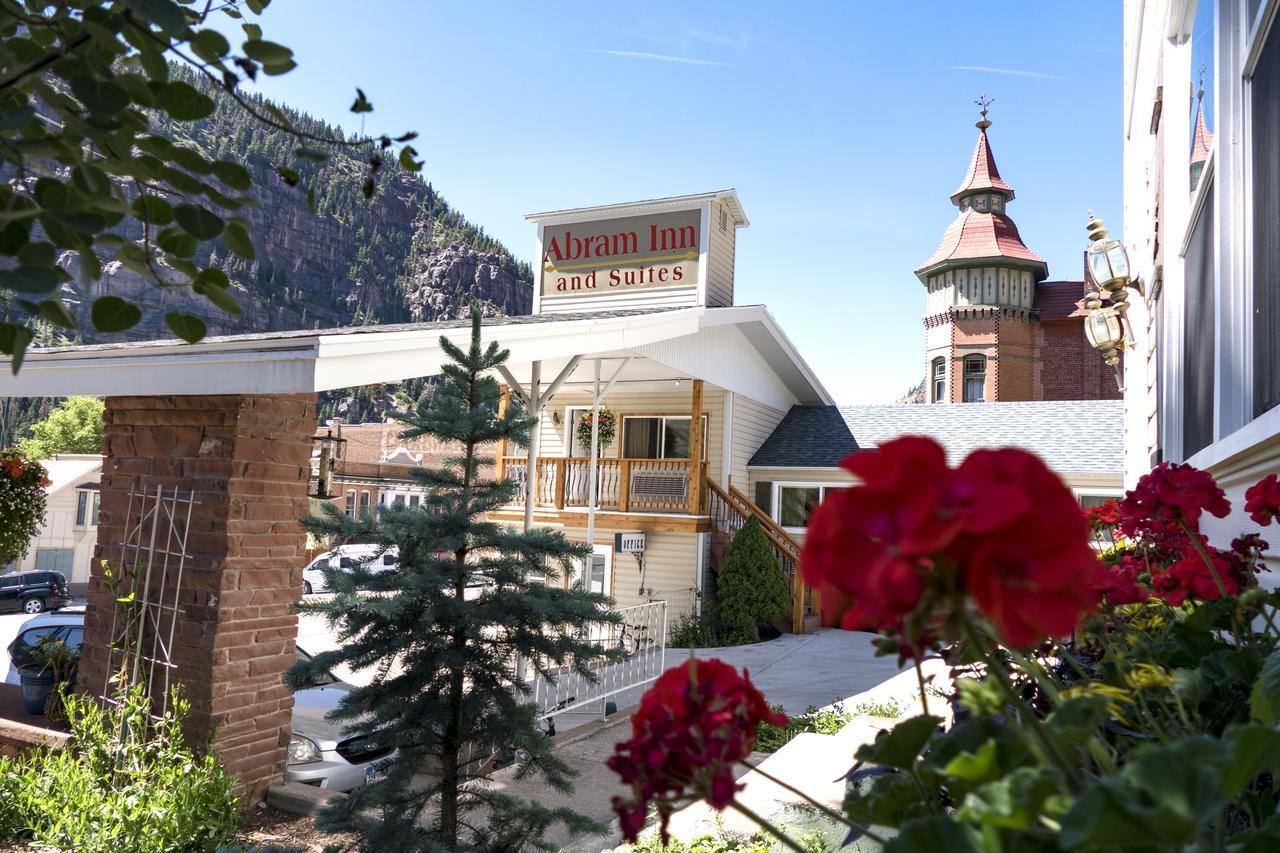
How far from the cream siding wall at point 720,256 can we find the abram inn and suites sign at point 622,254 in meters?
0.30

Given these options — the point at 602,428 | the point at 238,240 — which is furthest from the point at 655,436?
the point at 238,240

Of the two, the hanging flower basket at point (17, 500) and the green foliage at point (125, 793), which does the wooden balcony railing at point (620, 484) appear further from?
the green foliage at point (125, 793)

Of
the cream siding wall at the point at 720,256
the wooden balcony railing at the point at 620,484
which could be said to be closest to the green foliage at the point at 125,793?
the wooden balcony railing at the point at 620,484

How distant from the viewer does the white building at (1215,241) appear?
2312 millimetres

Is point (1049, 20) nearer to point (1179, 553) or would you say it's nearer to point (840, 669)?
point (840, 669)

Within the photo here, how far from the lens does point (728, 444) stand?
16375 mm

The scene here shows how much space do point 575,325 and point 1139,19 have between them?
20.0 feet

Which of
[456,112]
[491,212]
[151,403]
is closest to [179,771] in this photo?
[151,403]

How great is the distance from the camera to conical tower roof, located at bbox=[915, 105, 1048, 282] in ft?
107

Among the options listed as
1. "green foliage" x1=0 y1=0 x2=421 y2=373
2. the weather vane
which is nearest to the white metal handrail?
"green foliage" x1=0 y1=0 x2=421 y2=373

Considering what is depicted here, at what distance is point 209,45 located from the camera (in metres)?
1.39

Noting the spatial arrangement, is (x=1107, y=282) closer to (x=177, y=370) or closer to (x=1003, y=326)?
(x=177, y=370)

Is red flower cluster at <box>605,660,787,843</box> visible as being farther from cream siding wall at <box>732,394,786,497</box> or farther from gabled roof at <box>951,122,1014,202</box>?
gabled roof at <box>951,122,1014,202</box>

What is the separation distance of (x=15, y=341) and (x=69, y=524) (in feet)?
119
